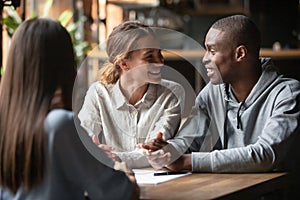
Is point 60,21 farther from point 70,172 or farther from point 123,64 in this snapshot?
point 70,172

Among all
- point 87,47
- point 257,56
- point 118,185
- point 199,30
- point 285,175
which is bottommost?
point 199,30

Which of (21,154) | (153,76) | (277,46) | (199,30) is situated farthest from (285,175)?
(199,30)

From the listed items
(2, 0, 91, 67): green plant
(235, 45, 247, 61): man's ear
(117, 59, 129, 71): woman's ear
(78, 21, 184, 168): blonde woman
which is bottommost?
(2, 0, 91, 67): green plant

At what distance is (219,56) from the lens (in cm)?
188

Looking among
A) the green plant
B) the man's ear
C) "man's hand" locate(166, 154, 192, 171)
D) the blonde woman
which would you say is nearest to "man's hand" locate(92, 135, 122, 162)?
the blonde woman

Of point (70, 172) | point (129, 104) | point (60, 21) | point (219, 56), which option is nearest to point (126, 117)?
point (129, 104)

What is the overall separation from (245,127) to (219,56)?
0.22 metres

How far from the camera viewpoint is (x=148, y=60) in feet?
5.96

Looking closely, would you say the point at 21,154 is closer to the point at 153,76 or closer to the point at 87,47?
the point at 153,76

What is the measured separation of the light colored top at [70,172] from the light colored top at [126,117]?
1.27 feet

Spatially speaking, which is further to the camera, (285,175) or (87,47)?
(87,47)

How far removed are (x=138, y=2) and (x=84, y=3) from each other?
1565 millimetres

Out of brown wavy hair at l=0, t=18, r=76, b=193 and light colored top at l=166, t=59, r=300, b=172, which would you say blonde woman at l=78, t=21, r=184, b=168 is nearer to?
light colored top at l=166, t=59, r=300, b=172

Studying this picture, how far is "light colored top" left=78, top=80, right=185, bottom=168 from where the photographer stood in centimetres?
185
